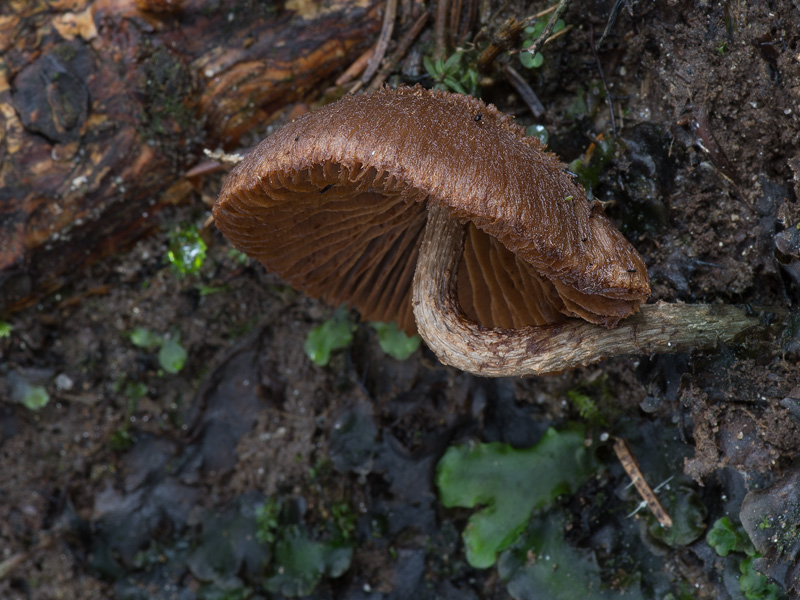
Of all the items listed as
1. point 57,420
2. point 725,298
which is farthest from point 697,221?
point 57,420

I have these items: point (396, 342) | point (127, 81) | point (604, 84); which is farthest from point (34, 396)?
point (604, 84)

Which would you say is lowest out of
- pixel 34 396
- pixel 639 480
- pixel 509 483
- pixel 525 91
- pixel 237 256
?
pixel 509 483

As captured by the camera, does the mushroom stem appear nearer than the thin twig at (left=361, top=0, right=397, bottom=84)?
Yes

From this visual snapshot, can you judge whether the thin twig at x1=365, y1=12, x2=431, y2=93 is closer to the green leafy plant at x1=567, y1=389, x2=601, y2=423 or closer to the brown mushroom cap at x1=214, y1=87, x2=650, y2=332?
the brown mushroom cap at x1=214, y1=87, x2=650, y2=332

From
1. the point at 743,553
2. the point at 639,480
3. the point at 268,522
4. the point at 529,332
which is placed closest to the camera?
the point at 529,332

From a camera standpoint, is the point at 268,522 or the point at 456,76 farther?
the point at 268,522

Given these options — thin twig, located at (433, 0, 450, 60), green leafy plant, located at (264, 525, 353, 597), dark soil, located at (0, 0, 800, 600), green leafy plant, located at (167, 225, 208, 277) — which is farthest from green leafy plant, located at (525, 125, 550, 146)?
green leafy plant, located at (264, 525, 353, 597)

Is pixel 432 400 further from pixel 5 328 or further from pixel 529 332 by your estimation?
pixel 5 328
